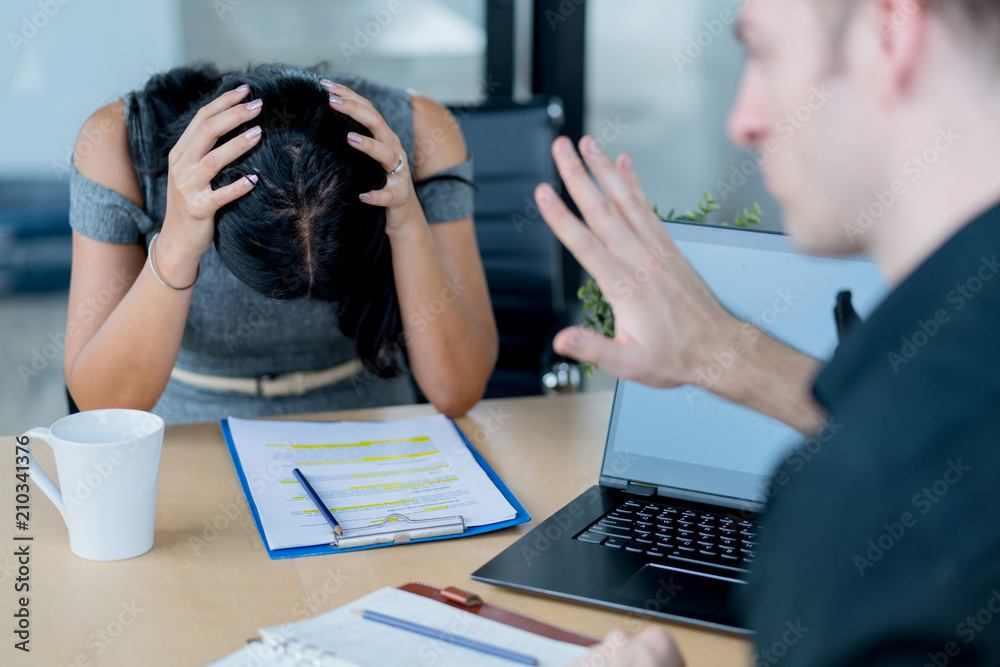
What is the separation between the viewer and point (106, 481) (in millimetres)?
804

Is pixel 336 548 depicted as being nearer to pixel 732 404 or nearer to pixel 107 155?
pixel 732 404

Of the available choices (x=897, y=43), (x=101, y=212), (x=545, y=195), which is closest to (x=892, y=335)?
(x=897, y=43)

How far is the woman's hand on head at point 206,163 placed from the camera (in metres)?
0.97

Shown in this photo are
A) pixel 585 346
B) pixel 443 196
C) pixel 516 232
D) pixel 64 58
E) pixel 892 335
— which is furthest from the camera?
pixel 64 58

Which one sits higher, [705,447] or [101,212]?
[101,212]

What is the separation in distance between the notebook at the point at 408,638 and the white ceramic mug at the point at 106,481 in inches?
8.8

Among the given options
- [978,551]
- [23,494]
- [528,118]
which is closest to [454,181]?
[528,118]

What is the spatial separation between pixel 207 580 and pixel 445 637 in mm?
252

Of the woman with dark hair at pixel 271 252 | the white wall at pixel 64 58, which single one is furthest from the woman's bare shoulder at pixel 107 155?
the white wall at pixel 64 58

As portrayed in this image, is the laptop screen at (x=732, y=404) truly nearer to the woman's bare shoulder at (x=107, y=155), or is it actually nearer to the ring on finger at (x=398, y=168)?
the ring on finger at (x=398, y=168)

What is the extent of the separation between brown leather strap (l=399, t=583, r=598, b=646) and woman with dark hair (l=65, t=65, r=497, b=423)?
42 centimetres

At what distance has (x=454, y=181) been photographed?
1385 millimetres

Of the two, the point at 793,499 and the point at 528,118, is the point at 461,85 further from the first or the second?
the point at 793,499

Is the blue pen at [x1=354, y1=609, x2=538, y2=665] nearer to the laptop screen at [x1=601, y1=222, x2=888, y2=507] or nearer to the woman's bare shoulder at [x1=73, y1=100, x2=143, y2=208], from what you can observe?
the laptop screen at [x1=601, y1=222, x2=888, y2=507]
